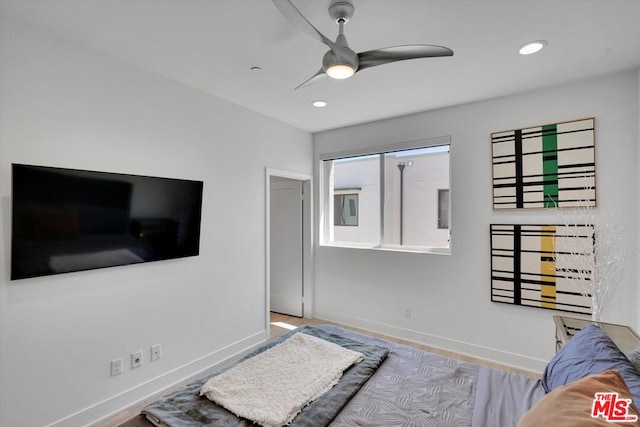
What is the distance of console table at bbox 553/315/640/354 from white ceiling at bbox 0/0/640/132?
1906mm

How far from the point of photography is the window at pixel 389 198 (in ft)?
11.8

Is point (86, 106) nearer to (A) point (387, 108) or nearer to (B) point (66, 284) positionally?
(B) point (66, 284)

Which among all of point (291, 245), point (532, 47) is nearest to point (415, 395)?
point (532, 47)

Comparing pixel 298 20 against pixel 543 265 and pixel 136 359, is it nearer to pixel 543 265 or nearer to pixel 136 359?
pixel 136 359

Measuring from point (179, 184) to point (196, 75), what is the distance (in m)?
0.91

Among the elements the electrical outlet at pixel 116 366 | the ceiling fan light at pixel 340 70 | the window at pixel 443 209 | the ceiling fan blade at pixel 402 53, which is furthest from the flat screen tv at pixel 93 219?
the window at pixel 443 209

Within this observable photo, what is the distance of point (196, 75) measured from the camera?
2543 mm

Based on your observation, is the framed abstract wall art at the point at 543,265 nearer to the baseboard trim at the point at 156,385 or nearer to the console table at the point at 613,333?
the console table at the point at 613,333

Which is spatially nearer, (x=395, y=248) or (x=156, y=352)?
(x=156, y=352)

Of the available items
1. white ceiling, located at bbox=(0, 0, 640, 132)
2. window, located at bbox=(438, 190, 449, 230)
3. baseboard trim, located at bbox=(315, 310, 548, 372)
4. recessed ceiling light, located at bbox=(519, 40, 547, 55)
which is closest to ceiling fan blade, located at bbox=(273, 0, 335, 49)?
white ceiling, located at bbox=(0, 0, 640, 132)

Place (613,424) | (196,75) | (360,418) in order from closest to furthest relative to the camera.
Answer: (613,424), (360,418), (196,75)

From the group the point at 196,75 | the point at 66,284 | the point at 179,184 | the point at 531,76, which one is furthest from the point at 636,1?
the point at 66,284

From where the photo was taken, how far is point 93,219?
209 centimetres
